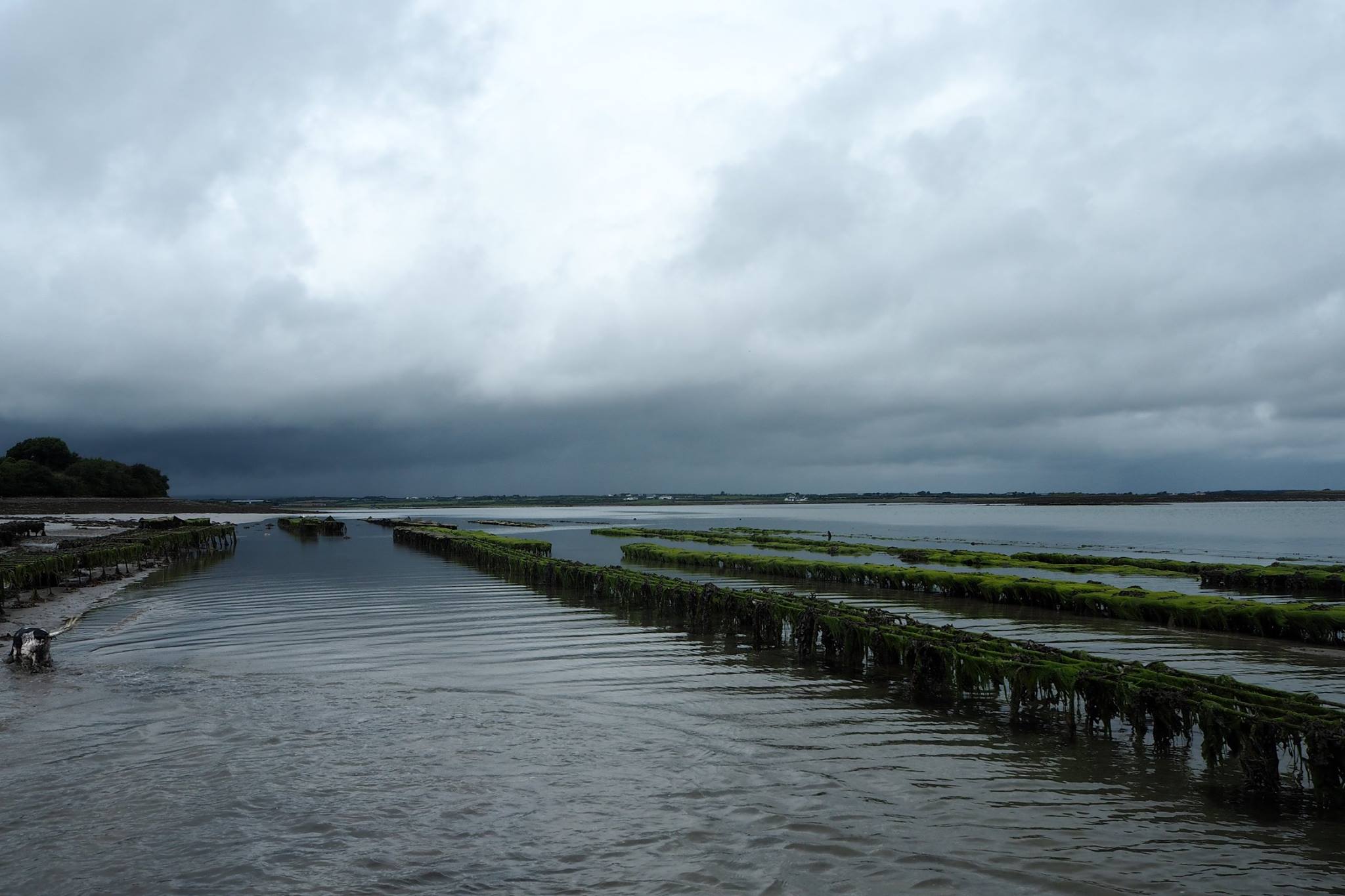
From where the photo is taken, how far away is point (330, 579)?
111 feet

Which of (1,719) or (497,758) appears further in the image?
(1,719)

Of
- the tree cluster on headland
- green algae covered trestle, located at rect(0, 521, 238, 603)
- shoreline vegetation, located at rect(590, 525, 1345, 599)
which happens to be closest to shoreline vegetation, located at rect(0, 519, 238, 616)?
green algae covered trestle, located at rect(0, 521, 238, 603)

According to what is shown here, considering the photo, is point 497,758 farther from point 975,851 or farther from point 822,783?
point 975,851

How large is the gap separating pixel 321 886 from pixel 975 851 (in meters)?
5.94

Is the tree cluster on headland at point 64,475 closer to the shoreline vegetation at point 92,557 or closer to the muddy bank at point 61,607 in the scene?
the shoreline vegetation at point 92,557

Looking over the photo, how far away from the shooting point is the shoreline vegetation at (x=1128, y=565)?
31.2m

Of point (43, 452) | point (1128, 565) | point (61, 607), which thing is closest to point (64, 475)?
point (43, 452)

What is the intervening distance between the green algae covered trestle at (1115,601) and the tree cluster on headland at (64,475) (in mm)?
121879

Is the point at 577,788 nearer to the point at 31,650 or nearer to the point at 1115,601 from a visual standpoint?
the point at 31,650

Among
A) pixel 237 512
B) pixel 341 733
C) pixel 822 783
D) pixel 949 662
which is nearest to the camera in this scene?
pixel 822 783

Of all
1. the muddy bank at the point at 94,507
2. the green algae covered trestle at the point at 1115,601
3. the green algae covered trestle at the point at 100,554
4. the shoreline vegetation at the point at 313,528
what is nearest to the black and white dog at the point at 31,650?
the green algae covered trestle at the point at 100,554

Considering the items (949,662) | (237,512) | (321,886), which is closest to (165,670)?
(321,886)

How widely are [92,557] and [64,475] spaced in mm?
111687

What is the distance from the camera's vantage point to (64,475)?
121688mm
